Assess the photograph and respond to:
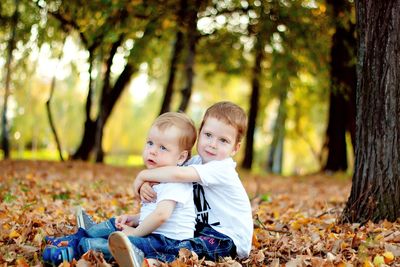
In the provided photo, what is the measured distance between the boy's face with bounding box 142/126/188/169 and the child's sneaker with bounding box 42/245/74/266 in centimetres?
77

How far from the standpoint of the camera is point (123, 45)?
12.4 metres

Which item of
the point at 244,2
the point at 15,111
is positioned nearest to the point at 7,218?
the point at 244,2

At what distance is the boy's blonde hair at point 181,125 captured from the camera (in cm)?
367

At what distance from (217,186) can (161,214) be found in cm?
47

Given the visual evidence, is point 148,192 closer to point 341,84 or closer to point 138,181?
point 138,181

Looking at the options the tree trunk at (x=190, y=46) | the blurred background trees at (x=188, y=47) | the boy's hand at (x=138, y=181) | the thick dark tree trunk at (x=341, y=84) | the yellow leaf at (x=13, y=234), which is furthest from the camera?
the thick dark tree trunk at (x=341, y=84)

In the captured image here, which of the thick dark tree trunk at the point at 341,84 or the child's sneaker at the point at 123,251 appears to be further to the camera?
the thick dark tree trunk at the point at 341,84

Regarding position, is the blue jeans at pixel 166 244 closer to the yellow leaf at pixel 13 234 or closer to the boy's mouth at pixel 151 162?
the boy's mouth at pixel 151 162

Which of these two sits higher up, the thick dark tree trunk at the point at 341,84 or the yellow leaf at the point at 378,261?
the thick dark tree trunk at the point at 341,84

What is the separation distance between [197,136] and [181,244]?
74cm

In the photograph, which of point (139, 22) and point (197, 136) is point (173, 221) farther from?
point (139, 22)

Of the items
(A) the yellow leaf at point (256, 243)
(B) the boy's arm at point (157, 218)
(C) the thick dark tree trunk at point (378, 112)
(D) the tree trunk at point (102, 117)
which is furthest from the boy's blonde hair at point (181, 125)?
(D) the tree trunk at point (102, 117)

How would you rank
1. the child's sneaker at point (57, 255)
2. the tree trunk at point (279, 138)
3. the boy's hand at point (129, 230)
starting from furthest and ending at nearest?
1. the tree trunk at point (279, 138)
2. the boy's hand at point (129, 230)
3. the child's sneaker at point (57, 255)

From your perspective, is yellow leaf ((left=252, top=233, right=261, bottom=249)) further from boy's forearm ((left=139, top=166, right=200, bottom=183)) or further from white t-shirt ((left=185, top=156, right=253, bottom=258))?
boy's forearm ((left=139, top=166, right=200, bottom=183))
